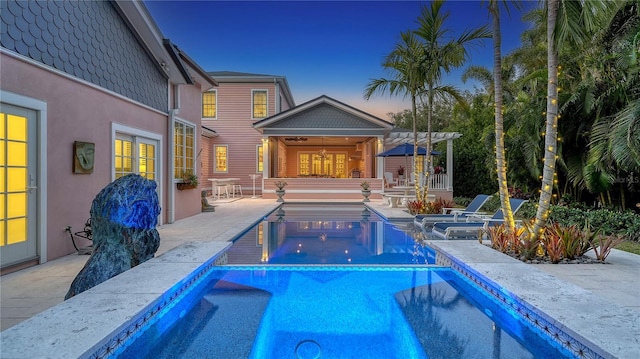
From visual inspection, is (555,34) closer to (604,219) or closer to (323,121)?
(604,219)

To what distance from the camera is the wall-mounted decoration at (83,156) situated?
5.72m

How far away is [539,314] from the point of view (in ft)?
9.87

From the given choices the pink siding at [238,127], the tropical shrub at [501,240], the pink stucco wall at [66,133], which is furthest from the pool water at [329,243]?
the pink siding at [238,127]

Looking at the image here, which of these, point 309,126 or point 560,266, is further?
point 309,126

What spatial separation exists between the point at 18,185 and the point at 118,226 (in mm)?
2071

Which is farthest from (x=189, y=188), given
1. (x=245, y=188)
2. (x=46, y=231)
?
(x=245, y=188)

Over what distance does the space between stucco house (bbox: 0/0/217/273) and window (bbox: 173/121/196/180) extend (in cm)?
77

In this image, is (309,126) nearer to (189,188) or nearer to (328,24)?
(328,24)

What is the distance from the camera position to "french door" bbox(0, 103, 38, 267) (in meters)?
4.49

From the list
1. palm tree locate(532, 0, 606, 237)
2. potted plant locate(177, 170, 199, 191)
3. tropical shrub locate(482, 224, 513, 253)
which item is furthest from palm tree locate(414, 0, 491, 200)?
potted plant locate(177, 170, 199, 191)

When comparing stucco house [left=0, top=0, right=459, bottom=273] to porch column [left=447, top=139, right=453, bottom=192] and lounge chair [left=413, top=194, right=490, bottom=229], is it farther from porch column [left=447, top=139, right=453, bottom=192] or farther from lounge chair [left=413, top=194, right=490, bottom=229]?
porch column [left=447, top=139, right=453, bottom=192]

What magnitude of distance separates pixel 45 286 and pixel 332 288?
3.41 meters

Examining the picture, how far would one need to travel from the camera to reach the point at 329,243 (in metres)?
7.20

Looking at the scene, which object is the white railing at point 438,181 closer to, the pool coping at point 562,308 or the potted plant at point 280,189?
the potted plant at point 280,189
